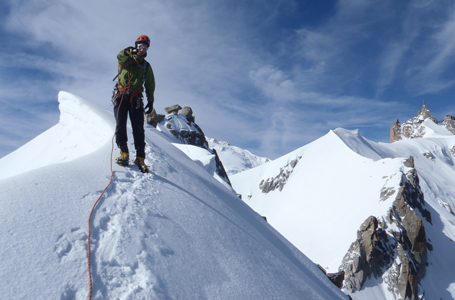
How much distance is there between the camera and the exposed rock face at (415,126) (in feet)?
369

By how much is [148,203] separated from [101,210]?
70 cm

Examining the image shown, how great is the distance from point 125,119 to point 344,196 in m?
45.5

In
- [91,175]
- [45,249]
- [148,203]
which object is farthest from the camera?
[91,175]

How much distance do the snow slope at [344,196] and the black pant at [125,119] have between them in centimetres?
3415

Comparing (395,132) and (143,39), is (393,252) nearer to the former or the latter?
(143,39)

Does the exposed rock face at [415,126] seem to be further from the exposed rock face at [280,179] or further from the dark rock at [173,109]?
the dark rock at [173,109]

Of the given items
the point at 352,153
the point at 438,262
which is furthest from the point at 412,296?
the point at 352,153

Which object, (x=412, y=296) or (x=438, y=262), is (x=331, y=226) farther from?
(x=438, y=262)

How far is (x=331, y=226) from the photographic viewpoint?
40.9 meters

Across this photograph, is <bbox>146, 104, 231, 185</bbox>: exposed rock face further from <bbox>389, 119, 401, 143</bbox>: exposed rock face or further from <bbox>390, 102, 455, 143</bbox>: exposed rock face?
<bbox>389, 119, 401, 143</bbox>: exposed rock face

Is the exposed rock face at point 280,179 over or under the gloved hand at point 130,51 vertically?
over

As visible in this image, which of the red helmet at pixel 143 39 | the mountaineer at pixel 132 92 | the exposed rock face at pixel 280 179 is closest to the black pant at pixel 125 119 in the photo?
the mountaineer at pixel 132 92

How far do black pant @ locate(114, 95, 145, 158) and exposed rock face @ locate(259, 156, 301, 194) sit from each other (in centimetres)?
5868

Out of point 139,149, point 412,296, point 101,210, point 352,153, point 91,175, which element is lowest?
point 412,296
